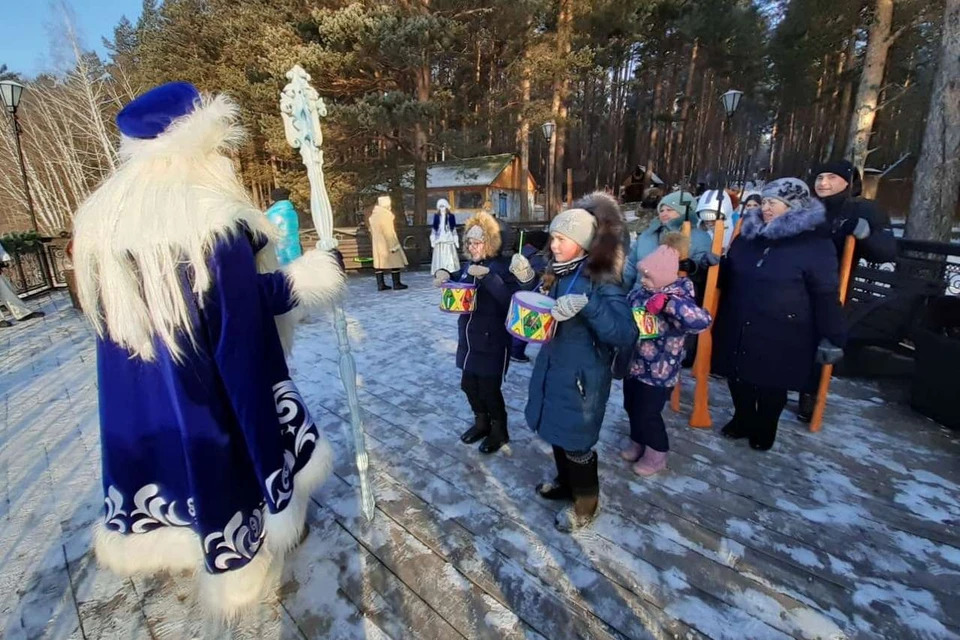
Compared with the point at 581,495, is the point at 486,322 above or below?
above

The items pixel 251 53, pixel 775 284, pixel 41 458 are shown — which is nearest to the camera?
pixel 775 284

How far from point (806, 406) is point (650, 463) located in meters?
1.44

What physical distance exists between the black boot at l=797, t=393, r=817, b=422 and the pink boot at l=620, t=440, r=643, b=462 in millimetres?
1368

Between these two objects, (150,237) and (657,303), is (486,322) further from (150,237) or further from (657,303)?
(150,237)

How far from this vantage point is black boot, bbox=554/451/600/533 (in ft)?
6.75

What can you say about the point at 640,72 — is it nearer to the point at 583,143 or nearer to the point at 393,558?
the point at 583,143

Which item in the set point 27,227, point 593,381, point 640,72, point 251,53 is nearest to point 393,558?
point 593,381

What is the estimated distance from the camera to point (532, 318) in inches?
67.9

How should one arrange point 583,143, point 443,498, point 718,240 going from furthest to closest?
point 583,143 < point 718,240 < point 443,498

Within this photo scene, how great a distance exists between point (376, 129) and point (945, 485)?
34.5ft

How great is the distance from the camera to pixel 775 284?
2527mm

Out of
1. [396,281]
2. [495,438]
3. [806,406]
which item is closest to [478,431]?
[495,438]

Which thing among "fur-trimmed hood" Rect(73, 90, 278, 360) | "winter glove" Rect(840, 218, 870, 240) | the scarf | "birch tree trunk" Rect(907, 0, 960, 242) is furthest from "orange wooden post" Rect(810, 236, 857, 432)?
"birch tree trunk" Rect(907, 0, 960, 242)

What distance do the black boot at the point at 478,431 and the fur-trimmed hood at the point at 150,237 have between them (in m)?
1.86
